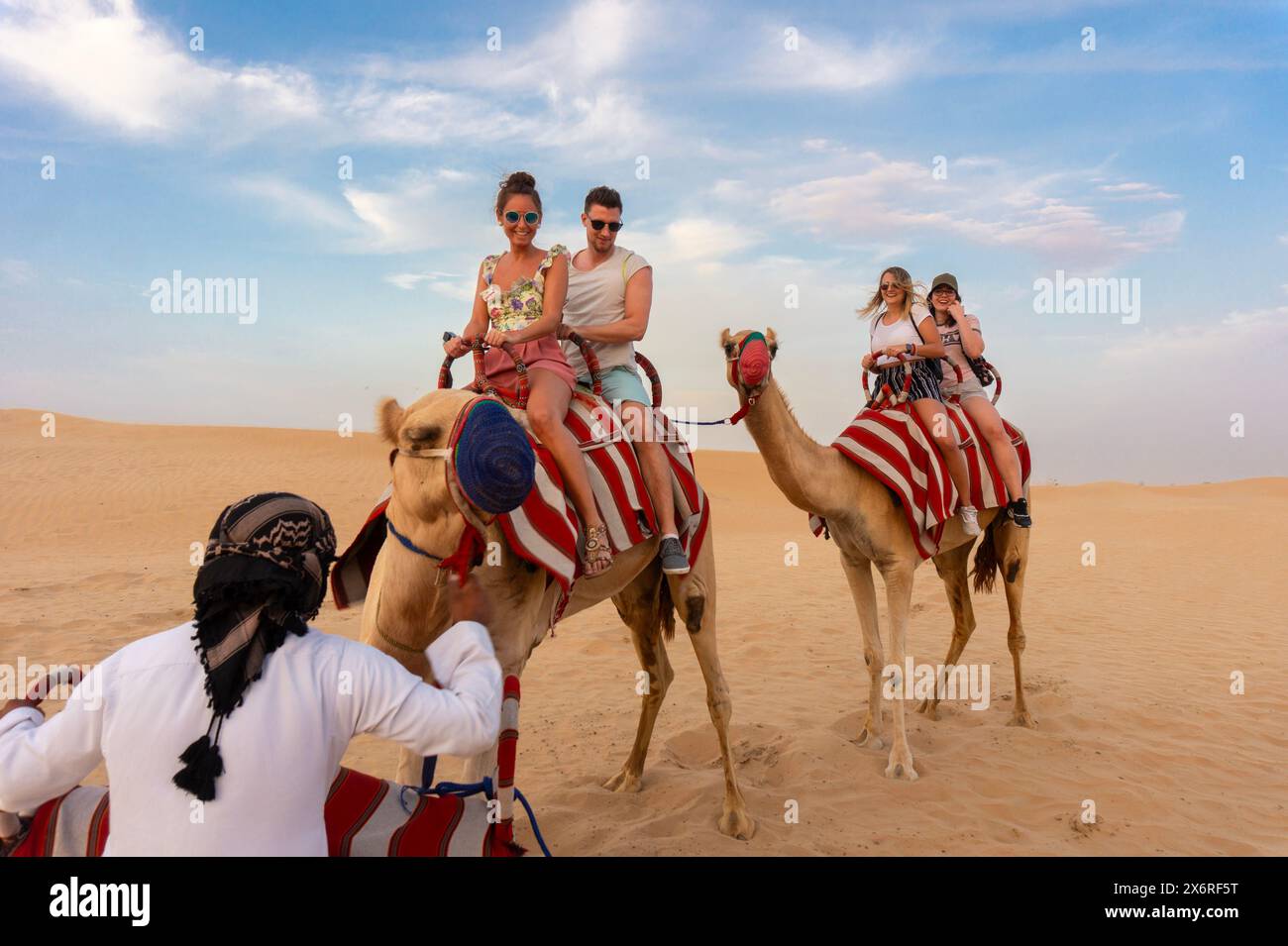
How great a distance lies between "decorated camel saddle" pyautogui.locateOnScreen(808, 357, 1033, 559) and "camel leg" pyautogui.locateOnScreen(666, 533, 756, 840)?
173 centimetres

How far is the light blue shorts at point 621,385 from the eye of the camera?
470 cm

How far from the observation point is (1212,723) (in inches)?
298

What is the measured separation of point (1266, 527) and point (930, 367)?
20.6 metres

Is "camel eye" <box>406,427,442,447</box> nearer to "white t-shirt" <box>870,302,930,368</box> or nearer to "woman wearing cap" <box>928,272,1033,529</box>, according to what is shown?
"white t-shirt" <box>870,302,930,368</box>

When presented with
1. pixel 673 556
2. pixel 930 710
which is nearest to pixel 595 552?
pixel 673 556

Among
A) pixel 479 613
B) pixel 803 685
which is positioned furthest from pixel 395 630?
pixel 803 685

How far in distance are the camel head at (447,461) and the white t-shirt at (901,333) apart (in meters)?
4.29

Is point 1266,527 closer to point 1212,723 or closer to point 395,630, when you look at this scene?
point 1212,723

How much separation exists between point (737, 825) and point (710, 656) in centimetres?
100

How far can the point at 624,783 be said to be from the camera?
5715 millimetres

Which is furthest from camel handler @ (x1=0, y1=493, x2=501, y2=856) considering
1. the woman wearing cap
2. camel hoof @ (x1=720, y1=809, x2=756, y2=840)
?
the woman wearing cap

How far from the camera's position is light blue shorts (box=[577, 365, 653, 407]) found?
15.4 feet

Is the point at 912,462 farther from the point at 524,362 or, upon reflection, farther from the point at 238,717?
the point at 238,717

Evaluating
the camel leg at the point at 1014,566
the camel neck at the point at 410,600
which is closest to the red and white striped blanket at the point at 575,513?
the camel neck at the point at 410,600
